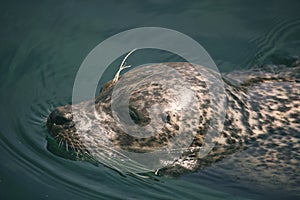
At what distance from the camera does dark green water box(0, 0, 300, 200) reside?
4539 mm

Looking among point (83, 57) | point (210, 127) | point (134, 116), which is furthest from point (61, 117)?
point (83, 57)

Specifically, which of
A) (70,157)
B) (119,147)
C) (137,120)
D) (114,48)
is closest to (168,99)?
(137,120)

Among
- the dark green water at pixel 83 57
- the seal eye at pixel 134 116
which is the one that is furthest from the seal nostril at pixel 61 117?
the seal eye at pixel 134 116

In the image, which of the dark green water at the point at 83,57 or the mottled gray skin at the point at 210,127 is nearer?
the mottled gray skin at the point at 210,127

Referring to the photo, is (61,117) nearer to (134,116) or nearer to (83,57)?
(134,116)

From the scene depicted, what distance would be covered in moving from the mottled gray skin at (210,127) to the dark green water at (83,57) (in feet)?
0.77

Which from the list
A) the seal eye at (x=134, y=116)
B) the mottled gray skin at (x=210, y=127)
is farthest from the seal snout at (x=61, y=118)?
the seal eye at (x=134, y=116)

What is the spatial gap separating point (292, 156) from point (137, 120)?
153 centimetres

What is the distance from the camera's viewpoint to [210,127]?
4332mm

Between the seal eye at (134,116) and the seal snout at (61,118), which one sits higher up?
the seal eye at (134,116)

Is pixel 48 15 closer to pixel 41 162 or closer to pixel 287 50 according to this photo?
pixel 41 162

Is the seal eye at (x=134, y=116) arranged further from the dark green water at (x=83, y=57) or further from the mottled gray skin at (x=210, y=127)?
the dark green water at (x=83, y=57)

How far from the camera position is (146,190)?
4.53m

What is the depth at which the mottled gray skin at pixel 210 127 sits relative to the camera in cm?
433
